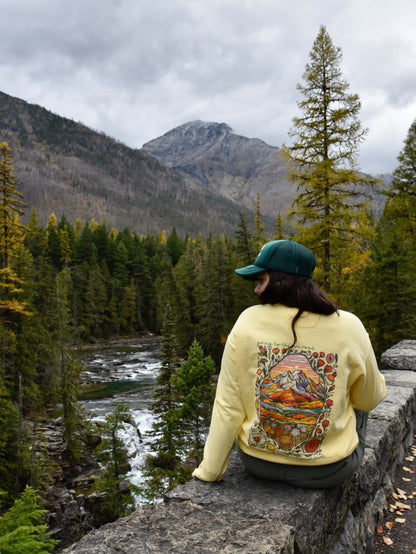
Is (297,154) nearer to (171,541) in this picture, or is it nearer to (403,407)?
(403,407)

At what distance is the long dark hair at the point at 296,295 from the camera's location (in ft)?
8.12

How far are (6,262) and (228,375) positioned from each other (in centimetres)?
2328

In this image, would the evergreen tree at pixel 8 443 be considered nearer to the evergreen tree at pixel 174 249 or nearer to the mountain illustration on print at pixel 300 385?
the mountain illustration on print at pixel 300 385

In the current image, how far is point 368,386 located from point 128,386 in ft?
102

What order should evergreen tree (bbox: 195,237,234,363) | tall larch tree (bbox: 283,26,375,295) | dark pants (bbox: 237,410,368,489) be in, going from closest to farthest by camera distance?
dark pants (bbox: 237,410,368,489) < tall larch tree (bbox: 283,26,375,295) < evergreen tree (bbox: 195,237,234,363)

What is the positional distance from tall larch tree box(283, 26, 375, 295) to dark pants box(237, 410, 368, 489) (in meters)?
11.9

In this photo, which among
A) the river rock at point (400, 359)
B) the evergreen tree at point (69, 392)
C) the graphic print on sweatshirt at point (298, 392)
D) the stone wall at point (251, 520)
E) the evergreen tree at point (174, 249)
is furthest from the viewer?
the evergreen tree at point (174, 249)

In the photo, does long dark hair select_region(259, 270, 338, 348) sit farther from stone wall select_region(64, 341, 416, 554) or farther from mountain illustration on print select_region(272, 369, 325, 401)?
stone wall select_region(64, 341, 416, 554)

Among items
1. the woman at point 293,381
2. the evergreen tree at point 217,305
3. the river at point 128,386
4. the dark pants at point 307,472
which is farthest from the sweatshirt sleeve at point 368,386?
the evergreen tree at point 217,305

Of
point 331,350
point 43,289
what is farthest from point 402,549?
point 43,289

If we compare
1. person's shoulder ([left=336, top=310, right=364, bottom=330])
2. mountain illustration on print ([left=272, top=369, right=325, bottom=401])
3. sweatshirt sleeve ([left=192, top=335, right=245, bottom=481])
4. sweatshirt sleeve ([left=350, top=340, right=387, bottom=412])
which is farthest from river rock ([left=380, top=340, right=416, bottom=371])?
sweatshirt sleeve ([left=192, top=335, right=245, bottom=481])

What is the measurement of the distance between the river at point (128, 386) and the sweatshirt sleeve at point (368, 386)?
16.1 metres

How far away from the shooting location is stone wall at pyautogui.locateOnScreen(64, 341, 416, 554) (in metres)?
2.06

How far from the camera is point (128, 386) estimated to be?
32031mm
